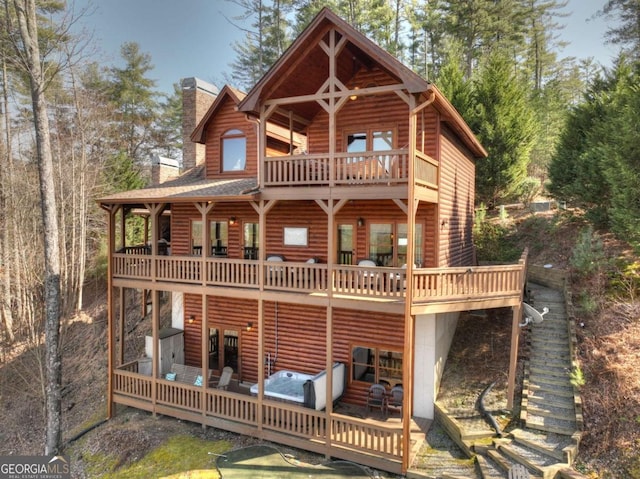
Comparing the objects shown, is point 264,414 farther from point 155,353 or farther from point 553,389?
point 553,389

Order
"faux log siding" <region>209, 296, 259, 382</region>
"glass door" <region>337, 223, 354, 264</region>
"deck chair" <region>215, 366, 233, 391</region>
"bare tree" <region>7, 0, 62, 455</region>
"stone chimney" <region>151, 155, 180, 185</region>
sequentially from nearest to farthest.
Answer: "bare tree" <region>7, 0, 62, 455</region> → "glass door" <region>337, 223, 354, 264</region> → "deck chair" <region>215, 366, 233, 391</region> → "faux log siding" <region>209, 296, 259, 382</region> → "stone chimney" <region>151, 155, 180, 185</region>

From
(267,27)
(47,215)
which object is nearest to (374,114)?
(47,215)

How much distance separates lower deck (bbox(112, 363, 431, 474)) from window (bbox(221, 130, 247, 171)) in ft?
26.0

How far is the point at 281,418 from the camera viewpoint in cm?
1030

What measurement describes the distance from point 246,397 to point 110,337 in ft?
17.0

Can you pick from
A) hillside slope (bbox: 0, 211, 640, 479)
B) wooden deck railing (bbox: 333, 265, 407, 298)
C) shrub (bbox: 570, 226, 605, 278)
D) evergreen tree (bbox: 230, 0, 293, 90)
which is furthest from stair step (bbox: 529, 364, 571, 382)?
evergreen tree (bbox: 230, 0, 293, 90)

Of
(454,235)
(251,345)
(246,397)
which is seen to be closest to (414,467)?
(246,397)

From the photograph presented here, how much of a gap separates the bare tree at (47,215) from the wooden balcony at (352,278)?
2397 millimetres

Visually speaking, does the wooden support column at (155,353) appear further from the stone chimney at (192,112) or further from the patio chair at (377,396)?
the stone chimney at (192,112)

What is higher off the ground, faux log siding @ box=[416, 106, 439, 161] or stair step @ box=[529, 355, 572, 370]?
faux log siding @ box=[416, 106, 439, 161]

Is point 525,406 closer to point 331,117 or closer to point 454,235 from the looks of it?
point 454,235

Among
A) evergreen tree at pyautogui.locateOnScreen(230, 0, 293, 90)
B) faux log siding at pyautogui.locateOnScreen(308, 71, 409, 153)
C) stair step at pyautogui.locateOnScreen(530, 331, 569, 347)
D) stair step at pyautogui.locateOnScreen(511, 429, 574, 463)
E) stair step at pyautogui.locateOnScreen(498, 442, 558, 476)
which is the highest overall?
evergreen tree at pyautogui.locateOnScreen(230, 0, 293, 90)

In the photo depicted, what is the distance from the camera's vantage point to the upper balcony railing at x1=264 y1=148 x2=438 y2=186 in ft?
29.9

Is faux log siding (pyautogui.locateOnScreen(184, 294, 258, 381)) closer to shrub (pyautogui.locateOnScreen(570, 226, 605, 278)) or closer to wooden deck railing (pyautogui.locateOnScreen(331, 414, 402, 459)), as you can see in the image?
wooden deck railing (pyautogui.locateOnScreen(331, 414, 402, 459))
